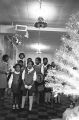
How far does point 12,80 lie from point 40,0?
2522 millimetres

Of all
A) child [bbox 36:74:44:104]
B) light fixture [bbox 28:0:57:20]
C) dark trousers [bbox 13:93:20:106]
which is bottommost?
dark trousers [bbox 13:93:20:106]

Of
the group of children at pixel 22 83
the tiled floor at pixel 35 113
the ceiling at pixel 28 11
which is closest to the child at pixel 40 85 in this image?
the tiled floor at pixel 35 113

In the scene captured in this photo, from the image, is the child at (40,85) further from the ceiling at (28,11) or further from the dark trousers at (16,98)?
the ceiling at (28,11)

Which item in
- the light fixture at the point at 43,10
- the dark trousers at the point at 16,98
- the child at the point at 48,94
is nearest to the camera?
the dark trousers at the point at 16,98

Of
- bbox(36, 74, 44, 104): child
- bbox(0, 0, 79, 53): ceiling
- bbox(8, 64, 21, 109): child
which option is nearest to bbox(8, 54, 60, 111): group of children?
bbox(8, 64, 21, 109): child

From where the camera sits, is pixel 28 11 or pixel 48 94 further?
pixel 28 11

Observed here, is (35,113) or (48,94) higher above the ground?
(48,94)

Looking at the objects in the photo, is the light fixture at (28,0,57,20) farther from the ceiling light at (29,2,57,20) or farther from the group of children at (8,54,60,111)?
the group of children at (8,54,60,111)

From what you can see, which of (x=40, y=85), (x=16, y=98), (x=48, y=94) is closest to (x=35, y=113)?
(x=16, y=98)

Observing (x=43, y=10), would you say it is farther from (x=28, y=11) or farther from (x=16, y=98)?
(x=16, y=98)

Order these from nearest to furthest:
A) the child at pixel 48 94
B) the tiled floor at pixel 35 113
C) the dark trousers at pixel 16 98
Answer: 1. the tiled floor at pixel 35 113
2. the dark trousers at pixel 16 98
3. the child at pixel 48 94

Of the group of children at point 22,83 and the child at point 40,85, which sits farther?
the child at point 40,85

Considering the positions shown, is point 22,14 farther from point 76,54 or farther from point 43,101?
point 76,54

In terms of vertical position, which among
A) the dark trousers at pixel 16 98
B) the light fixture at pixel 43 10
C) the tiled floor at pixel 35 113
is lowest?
the tiled floor at pixel 35 113
